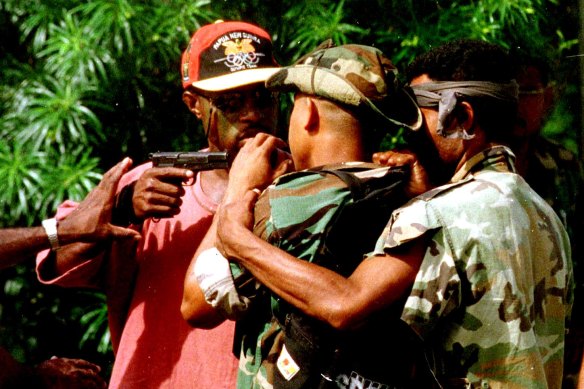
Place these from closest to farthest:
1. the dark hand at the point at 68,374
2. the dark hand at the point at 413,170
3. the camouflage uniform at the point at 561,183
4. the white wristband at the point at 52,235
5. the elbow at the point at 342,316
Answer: the elbow at the point at 342,316, the dark hand at the point at 413,170, the white wristband at the point at 52,235, the dark hand at the point at 68,374, the camouflage uniform at the point at 561,183

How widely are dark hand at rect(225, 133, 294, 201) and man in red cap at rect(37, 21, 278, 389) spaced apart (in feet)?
1.48

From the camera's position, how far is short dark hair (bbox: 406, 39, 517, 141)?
2809 mm

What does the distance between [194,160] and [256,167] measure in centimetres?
55

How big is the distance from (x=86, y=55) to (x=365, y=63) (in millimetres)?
2517

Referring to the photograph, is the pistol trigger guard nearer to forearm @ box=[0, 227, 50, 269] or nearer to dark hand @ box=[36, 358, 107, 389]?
forearm @ box=[0, 227, 50, 269]

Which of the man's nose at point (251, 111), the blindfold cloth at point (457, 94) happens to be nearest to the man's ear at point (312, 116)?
the blindfold cloth at point (457, 94)

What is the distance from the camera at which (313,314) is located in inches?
100

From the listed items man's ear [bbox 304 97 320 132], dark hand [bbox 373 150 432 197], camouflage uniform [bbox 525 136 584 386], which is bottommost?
camouflage uniform [bbox 525 136 584 386]

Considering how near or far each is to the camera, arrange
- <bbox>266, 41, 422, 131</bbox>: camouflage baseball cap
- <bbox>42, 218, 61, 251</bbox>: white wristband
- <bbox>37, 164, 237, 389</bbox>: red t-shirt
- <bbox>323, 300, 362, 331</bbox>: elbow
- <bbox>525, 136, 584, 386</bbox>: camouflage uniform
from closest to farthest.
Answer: <bbox>323, 300, 362, 331</bbox>: elbow → <bbox>266, 41, 422, 131</bbox>: camouflage baseball cap → <bbox>37, 164, 237, 389</bbox>: red t-shirt → <bbox>42, 218, 61, 251</bbox>: white wristband → <bbox>525, 136, 584, 386</bbox>: camouflage uniform

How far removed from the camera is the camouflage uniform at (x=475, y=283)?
2.55 meters

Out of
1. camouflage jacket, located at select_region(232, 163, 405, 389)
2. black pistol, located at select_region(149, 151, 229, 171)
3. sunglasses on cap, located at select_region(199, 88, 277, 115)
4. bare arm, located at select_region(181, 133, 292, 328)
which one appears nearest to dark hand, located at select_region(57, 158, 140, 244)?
black pistol, located at select_region(149, 151, 229, 171)

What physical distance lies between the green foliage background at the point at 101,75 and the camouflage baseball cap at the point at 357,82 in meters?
2.20

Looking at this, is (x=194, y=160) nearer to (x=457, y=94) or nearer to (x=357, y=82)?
(x=357, y=82)

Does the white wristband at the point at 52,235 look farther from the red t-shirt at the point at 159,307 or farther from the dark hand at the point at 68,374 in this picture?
the dark hand at the point at 68,374
